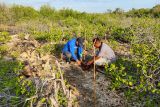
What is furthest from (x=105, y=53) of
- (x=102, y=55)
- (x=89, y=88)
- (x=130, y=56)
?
(x=89, y=88)

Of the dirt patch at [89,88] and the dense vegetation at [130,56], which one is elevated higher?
the dense vegetation at [130,56]

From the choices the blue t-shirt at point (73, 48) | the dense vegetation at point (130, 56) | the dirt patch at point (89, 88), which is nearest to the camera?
the dense vegetation at point (130, 56)

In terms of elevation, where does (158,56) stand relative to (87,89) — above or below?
above

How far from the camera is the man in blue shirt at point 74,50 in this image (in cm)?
878

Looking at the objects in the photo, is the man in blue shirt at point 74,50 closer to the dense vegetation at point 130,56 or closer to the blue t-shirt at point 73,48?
the blue t-shirt at point 73,48

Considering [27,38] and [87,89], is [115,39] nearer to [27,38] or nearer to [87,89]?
[27,38]

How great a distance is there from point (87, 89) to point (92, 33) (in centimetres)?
418

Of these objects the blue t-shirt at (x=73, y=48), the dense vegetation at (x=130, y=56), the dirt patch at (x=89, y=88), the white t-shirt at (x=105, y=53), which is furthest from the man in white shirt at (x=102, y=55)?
the blue t-shirt at (x=73, y=48)

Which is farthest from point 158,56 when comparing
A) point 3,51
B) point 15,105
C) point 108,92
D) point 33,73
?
point 3,51

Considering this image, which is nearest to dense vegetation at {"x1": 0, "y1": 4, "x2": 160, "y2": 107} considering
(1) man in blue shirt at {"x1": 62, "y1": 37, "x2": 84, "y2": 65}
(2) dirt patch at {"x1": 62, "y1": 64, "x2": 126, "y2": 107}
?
(2) dirt patch at {"x1": 62, "y1": 64, "x2": 126, "y2": 107}

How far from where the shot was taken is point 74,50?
8844 mm

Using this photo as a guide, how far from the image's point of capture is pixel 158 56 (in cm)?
702

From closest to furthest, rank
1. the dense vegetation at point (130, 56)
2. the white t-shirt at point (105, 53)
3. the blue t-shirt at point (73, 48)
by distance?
the dense vegetation at point (130, 56)
the white t-shirt at point (105, 53)
the blue t-shirt at point (73, 48)

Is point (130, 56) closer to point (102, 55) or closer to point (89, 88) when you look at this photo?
point (102, 55)
